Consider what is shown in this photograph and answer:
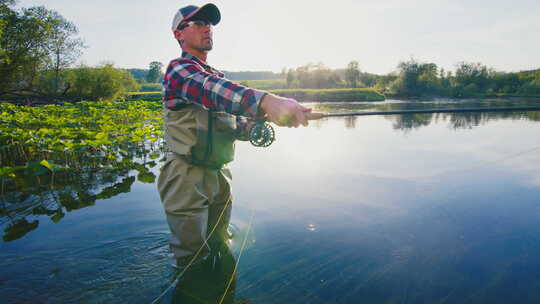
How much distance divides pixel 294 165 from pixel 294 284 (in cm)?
551

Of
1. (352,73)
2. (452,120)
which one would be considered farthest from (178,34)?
(352,73)

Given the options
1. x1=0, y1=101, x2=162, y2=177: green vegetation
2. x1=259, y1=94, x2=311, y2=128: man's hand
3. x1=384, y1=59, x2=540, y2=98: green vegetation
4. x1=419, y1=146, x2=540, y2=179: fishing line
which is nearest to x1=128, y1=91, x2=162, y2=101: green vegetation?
x1=0, y1=101, x2=162, y2=177: green vegetation

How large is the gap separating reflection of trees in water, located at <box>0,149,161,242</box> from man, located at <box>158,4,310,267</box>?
299 centimetres

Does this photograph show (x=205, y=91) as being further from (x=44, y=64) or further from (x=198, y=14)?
(x=44, y=64)

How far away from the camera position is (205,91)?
1.86 meters

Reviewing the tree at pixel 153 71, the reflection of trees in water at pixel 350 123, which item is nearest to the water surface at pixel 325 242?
the reflection of trees in water at pixel 350 123

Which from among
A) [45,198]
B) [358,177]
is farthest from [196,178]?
[358,177]

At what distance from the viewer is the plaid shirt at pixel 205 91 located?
180 centimetres

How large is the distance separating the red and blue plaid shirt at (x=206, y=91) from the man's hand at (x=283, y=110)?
50 mm

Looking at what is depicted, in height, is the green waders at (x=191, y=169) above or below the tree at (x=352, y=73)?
below

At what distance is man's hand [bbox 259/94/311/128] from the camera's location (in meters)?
1.74

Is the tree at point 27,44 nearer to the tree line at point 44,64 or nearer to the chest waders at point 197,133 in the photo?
the tree line at point 44,64

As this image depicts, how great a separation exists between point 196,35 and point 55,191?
4936 millimetres

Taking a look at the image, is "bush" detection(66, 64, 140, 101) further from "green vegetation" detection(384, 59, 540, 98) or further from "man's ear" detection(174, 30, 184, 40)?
"green vegetation" detection(384, 59, 540, 98)
